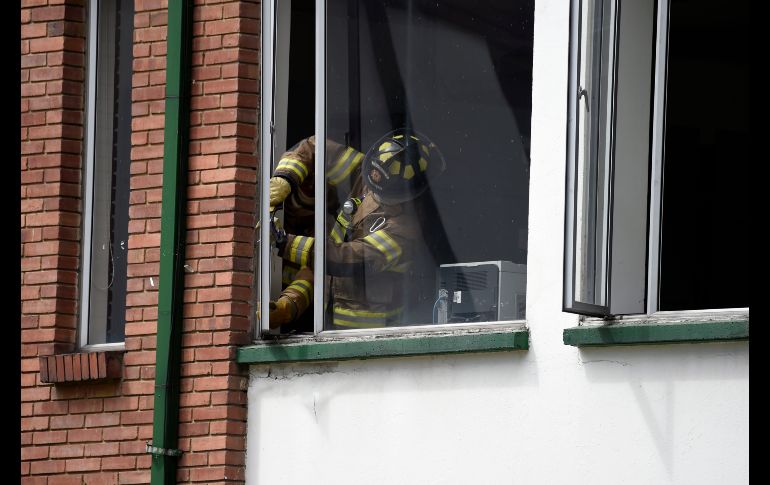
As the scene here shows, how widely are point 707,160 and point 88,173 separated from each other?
3545 mm

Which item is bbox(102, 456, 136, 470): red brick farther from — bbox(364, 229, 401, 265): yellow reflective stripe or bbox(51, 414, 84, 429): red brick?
bbox(364, 229, 401, 265): yellow reflective stripe

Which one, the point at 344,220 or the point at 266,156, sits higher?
the point at 266,156

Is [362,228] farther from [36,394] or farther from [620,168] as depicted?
[36,394]

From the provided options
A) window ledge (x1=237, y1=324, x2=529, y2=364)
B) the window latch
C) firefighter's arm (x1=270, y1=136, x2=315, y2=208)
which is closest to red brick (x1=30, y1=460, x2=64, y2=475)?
window ledge (x1=237, y1=324, x2=529, y2=364)

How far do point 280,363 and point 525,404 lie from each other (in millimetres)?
1508

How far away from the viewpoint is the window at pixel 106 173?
30.8 feet

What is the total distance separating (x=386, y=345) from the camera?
26.2 ft

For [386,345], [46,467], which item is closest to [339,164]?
[386,345]

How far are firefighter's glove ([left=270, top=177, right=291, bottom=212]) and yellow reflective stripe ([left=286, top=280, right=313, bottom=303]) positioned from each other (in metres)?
0.44

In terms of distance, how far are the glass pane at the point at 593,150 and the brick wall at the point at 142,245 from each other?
7.25 ft

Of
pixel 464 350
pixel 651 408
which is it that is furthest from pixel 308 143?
pixel 651 408

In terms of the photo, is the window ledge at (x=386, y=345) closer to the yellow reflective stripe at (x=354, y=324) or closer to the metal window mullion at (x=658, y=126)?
the yellow reflective stripe at (x=354, y=324)

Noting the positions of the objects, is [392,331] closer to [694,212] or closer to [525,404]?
[525,404]

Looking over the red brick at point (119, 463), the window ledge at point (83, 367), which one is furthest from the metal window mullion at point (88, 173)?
the red brick at point (119, 463)
